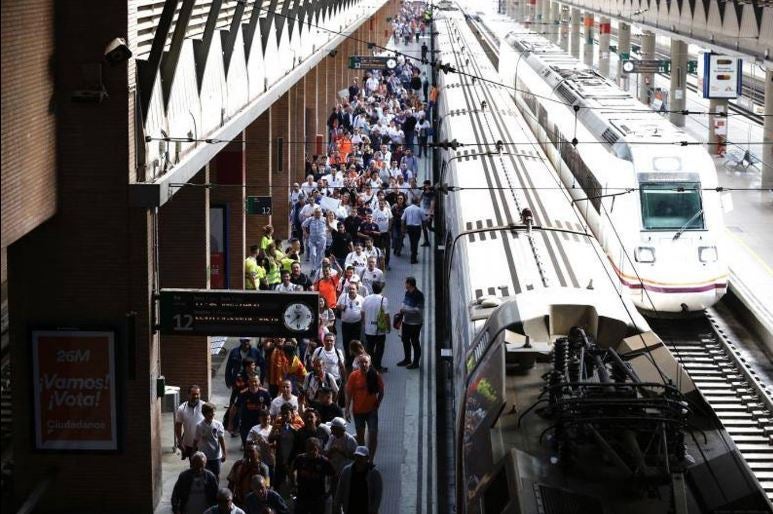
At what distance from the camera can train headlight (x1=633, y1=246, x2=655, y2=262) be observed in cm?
2092

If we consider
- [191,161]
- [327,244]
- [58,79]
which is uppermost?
[58,79]

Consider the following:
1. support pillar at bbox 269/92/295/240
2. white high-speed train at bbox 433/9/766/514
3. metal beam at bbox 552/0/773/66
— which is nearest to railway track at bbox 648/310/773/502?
white high-speed train at bbox 433/9/766/514

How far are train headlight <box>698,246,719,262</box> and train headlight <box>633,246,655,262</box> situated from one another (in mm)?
759

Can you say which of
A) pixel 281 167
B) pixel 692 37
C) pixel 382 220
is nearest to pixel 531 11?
pixel 692 37

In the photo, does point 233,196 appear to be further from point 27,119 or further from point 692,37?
point 692,37

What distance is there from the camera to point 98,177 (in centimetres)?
1241

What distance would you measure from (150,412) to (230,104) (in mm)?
6617

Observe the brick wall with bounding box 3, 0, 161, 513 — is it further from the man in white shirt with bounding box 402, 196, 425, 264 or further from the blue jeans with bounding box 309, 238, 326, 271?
the man in white shirt with bounding box 402, 196, 425, 264

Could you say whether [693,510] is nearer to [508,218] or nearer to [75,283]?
[75,283]

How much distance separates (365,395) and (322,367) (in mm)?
573

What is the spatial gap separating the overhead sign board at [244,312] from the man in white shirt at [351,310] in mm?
5771

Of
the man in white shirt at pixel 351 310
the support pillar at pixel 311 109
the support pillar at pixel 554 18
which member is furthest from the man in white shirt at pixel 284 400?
the support pillar at pixel 554 18

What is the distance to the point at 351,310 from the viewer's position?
18781mm

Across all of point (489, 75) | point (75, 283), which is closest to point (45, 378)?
point (75, 283)
